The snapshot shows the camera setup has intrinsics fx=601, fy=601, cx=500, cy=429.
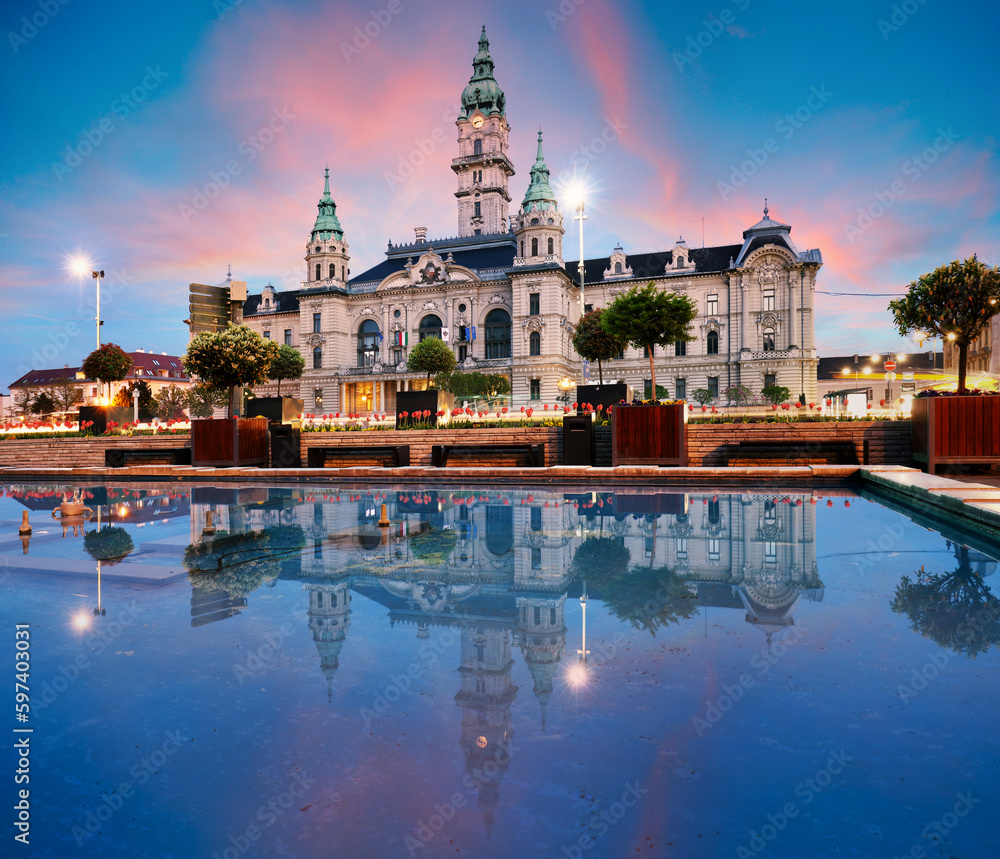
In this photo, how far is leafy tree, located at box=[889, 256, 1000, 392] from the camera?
1436cm

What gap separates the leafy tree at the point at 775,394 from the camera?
4722 cm

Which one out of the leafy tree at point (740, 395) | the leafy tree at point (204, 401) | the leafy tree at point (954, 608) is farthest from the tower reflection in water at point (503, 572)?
the leafy tree at point (204, 401)

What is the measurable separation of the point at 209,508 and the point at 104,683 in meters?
8.31

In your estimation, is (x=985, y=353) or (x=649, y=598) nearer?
(x=649, y=598)

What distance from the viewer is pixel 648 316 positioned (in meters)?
23.1

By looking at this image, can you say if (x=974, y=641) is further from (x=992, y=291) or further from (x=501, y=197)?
(x=501, y=197)

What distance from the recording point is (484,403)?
24969mm

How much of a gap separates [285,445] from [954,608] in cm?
1766

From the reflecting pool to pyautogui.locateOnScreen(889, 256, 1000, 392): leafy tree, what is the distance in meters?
11.0

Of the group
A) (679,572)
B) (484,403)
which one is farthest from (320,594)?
(484,403)

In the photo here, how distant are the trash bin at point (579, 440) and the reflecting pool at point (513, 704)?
924cm

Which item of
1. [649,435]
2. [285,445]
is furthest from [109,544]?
[649,435]

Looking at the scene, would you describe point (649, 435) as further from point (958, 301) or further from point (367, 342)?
point (367, 342)

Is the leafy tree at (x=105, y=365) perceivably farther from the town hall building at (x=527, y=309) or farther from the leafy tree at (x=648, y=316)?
the town hall building at (x=527, y=309)
